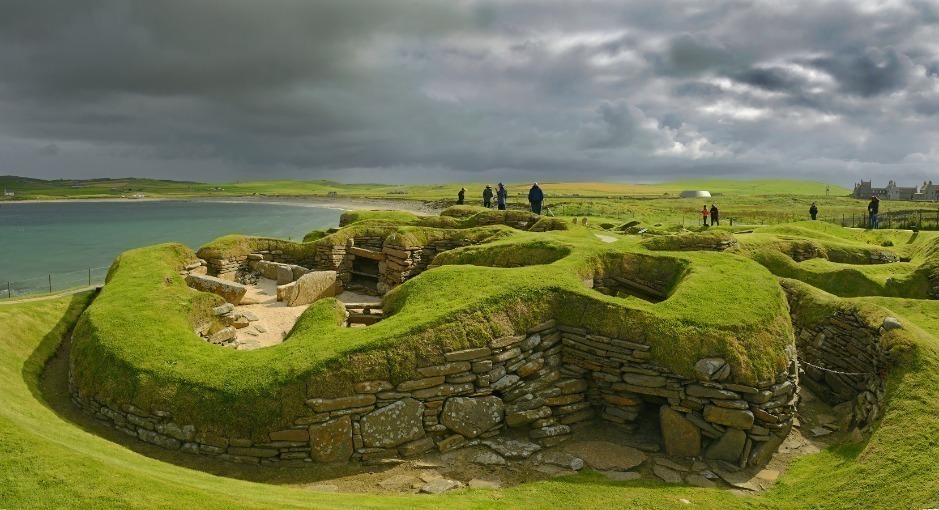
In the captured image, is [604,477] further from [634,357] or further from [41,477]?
[41,477]

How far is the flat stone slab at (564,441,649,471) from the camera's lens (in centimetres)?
880

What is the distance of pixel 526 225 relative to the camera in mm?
23359

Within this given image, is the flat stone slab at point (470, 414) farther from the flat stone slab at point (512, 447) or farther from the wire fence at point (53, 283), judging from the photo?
the wire fence at point (53, 283)

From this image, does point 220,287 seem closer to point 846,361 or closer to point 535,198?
point 535,198

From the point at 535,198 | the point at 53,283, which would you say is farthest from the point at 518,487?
the point at 53,283

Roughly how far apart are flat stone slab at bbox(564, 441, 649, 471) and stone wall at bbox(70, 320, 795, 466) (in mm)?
494

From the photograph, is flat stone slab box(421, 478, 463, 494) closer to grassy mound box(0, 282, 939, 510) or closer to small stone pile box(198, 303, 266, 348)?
grassy mound box(0, 282, 939, 510)

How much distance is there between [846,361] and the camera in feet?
36.5

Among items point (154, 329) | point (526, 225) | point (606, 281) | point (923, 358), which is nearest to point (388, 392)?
point (154, 329)

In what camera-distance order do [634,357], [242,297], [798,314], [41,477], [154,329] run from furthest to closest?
[242,297], [798,314], [154,329], [634,357], [41,477]

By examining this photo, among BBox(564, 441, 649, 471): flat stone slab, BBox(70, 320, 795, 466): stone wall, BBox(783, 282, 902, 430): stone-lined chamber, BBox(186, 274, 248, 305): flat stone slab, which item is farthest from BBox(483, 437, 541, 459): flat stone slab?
BBox(186, 274, 248, 305): flat stone slab

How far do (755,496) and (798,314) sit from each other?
22.6ft

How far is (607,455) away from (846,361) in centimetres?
627

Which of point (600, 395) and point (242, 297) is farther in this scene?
point (242, 297)
